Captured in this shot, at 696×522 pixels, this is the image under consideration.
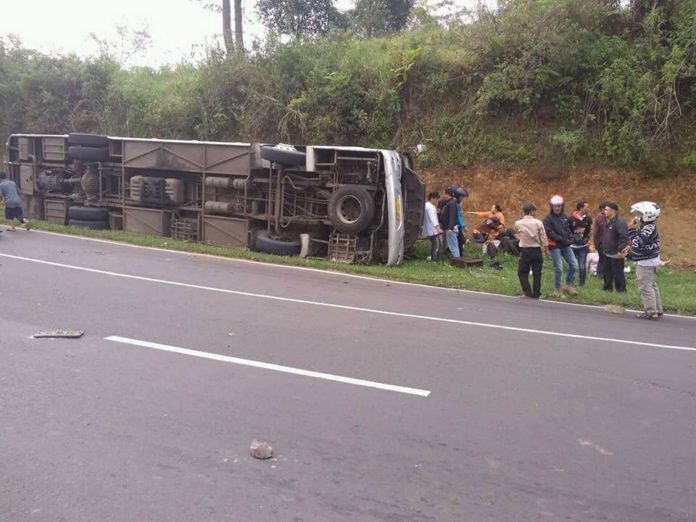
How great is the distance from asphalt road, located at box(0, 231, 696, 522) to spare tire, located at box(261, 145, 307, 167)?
16.5ft

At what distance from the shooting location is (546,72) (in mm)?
15820

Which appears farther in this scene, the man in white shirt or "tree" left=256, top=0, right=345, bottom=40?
"tree" left=256, top=0, right=345, bottom=40

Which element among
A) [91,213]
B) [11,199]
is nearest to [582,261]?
[91,213]

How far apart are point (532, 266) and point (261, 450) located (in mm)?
7353

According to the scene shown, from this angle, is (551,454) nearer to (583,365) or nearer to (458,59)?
(583,365)

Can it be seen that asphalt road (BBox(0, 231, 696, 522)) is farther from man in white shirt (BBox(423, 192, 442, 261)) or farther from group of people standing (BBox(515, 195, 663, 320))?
man in white shirt (BBox(423, 192, 442, 261))

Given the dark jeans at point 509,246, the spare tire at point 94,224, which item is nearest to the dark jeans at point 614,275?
the dark jeans at point 509,246

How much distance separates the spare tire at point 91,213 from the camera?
16094 millimetres

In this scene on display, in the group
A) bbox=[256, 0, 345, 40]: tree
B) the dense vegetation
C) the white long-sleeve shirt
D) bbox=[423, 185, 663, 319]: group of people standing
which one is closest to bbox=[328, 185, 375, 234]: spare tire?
the white long-sleeve shirt

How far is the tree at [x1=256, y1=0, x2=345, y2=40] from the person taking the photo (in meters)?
28.1

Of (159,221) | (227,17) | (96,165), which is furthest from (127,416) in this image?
(227,17)

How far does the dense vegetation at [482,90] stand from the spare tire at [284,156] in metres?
5.57

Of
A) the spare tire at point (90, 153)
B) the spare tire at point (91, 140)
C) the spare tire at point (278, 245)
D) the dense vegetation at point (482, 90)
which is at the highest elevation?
the dense vegetation at point (482, 90)

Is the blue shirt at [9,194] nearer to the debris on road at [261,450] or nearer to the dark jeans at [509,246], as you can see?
the dark jeans at [509,246]
